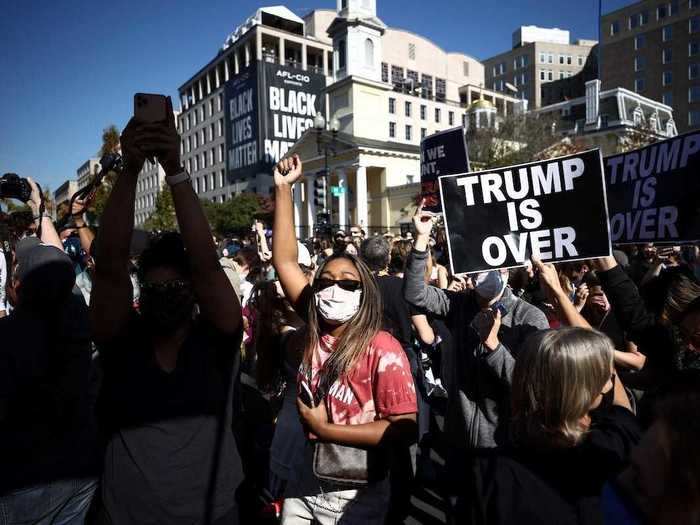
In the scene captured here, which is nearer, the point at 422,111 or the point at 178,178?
the point at 178,178

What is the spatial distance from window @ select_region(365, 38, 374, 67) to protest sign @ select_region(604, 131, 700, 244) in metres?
46.9

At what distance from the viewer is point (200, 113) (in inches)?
2990

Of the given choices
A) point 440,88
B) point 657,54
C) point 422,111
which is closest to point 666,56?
point 657,54

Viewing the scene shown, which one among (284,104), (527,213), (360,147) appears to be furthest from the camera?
(284,104)

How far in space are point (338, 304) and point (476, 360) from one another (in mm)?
1179

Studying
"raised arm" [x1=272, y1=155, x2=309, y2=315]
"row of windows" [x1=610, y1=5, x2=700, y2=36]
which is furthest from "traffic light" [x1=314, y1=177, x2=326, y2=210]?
"row of windows" [x1=610, y1=5, x2=700, y2=36]

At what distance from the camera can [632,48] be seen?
5934 cm

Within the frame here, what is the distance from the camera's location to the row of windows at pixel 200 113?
233 ft

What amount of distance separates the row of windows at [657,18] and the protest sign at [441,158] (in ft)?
191

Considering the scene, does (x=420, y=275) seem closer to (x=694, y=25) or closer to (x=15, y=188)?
(x=15, y=188)

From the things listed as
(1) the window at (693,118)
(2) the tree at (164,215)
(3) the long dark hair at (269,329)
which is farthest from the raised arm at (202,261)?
(1) the window at (693,118)

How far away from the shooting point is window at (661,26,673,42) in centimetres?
5516

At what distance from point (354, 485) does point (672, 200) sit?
3.01 metres

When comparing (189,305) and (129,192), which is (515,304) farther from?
(129,192)
